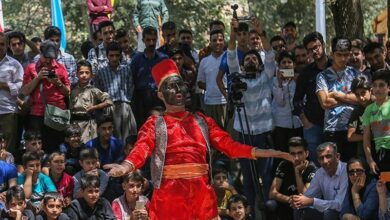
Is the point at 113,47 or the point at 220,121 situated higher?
the point at 113,47

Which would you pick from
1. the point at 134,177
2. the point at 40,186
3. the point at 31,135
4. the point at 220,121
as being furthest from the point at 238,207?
the point at 31,135

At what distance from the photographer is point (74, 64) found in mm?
13148

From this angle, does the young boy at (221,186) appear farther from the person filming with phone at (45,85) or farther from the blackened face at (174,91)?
the blackened face at (174,91)

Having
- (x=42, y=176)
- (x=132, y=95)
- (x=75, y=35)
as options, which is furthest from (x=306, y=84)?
(x=75, y=35)

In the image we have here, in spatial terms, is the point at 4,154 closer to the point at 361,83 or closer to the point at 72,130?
the point at 72,130

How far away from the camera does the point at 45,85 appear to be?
40.6 ft

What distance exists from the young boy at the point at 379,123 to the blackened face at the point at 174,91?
2376mm

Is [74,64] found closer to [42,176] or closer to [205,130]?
[42,176]

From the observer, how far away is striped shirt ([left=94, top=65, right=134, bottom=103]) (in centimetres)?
1278

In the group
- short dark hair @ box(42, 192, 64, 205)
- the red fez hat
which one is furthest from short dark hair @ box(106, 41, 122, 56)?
the red fez hat

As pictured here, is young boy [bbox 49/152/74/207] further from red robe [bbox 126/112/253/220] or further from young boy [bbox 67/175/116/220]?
red robe [bbox 126/112/253/220]

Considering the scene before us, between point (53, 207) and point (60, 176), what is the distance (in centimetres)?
91

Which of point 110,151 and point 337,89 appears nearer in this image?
point 337,89

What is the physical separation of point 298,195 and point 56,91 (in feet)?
10.4
